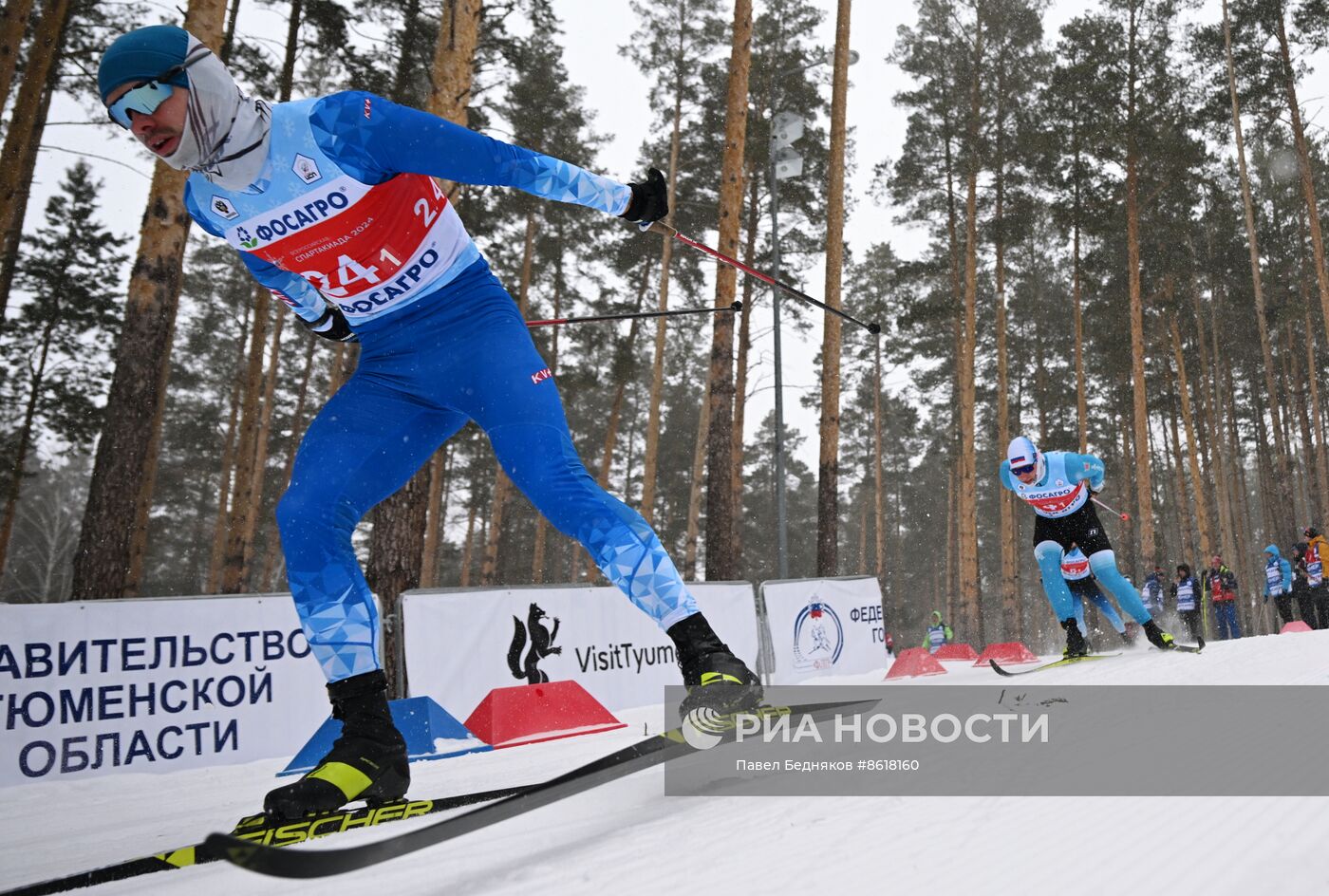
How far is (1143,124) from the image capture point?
66.4 feet

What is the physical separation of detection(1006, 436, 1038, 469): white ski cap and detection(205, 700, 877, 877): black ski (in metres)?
5.56

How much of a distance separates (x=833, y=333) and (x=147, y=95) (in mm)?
12468

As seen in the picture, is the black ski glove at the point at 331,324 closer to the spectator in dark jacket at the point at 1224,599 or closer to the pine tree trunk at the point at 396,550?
the pine tree trunk at the point at 396,550

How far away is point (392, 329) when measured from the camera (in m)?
2.40

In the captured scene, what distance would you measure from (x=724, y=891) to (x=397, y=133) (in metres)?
1.90

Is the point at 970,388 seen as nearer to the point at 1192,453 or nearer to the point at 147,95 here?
the point at 1192,453

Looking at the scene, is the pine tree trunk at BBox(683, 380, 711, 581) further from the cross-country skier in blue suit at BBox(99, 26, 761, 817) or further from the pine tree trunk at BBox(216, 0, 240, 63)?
the cross-country skier in blue suit at BBox(99, 26, 761, 817)

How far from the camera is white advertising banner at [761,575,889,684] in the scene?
938 cm

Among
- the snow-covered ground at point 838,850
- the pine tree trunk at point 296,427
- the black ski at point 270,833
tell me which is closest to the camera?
the snow-covered ground at point 838,850

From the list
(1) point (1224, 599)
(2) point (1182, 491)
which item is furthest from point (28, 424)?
(2) point (1182, 491)

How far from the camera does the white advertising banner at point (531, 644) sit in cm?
614

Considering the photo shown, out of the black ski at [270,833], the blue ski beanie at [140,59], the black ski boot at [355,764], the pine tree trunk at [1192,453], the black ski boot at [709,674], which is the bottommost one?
the black ski at [270,833]

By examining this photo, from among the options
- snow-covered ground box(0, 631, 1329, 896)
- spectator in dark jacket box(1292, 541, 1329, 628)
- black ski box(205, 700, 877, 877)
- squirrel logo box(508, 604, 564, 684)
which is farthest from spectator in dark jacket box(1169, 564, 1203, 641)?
black ski box(205, 700, 877, 877)

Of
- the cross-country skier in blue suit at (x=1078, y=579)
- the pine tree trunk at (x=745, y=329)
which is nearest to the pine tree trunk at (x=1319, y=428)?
the pine tree trunk at (x=745, y=329)
